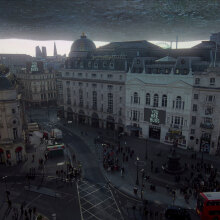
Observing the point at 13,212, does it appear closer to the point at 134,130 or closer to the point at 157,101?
the point at 134,130

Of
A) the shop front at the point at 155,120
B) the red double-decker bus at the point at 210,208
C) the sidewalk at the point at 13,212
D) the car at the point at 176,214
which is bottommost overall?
the sidewalk at the point at 13,212

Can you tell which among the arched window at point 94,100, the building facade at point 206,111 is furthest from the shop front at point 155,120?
the arched window at point 94,100

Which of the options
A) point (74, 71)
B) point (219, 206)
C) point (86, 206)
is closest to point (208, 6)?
point (219, 206)

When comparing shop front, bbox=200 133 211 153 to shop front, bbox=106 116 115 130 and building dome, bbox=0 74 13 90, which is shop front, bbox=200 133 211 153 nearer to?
shop front, bbox=106 116 115 130

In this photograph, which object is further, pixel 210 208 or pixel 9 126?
pixel 9 126

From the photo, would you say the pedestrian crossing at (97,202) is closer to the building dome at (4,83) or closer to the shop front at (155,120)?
the building dome at (4,83)

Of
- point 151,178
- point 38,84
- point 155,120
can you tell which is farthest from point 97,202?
point 38,84
